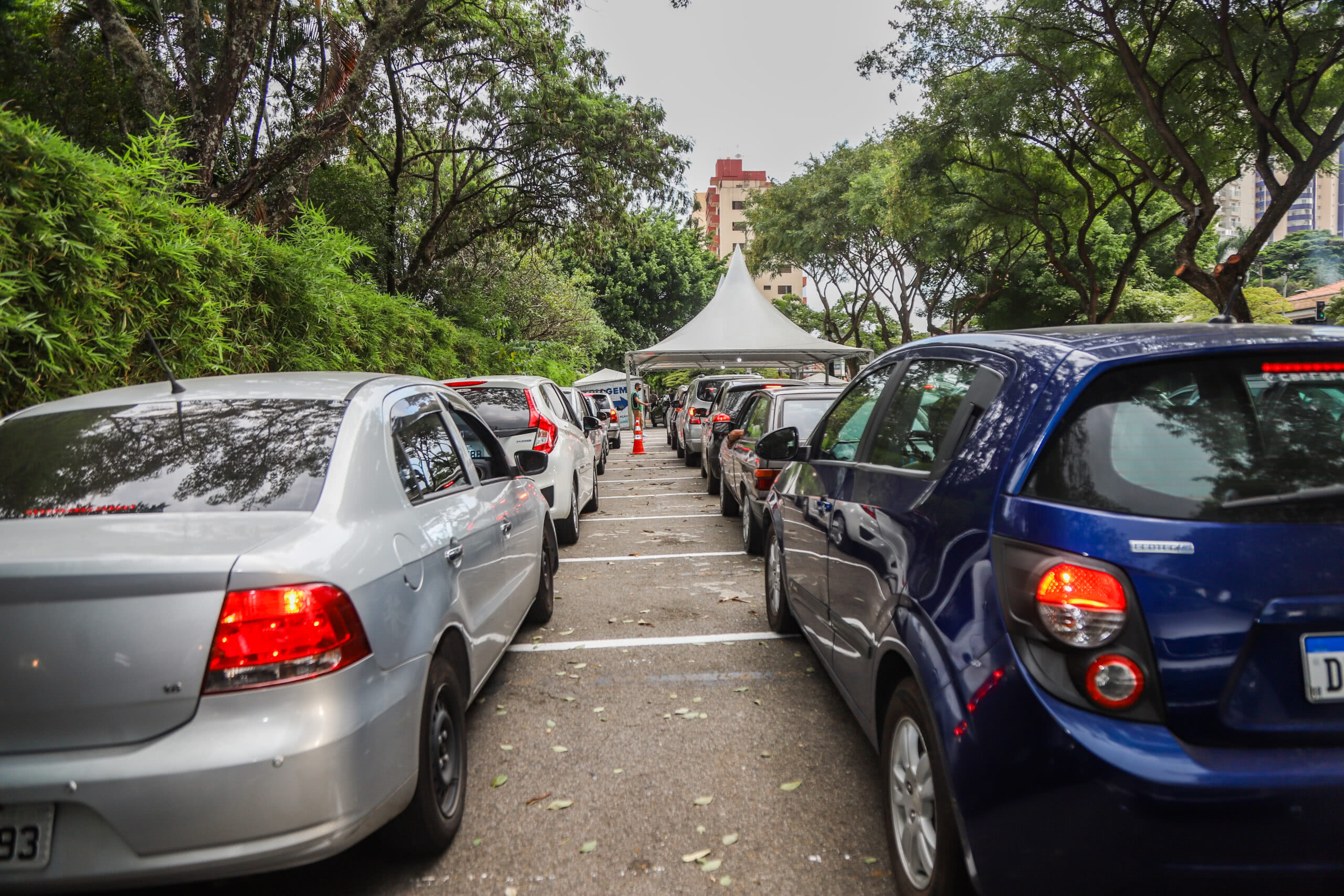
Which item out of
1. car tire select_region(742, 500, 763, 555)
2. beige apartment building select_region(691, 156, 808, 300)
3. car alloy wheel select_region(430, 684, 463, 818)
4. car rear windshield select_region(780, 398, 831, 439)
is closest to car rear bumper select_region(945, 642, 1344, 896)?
car alloy wheel select_region(430, 684, 463, 818)

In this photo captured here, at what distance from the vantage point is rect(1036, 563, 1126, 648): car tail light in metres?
1.94

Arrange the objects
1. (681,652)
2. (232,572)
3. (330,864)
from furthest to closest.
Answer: (681,652) < (330,864) < (232,572)

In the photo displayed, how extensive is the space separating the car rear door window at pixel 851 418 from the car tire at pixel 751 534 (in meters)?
3.59

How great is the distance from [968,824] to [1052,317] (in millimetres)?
29263

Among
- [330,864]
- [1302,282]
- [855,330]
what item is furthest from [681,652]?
[1302,282]

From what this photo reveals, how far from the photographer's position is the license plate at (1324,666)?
1.90 metres

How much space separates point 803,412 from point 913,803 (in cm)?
585

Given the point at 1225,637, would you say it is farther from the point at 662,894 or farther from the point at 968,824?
the point at 662,894

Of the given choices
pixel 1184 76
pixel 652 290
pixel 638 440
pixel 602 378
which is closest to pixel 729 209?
pixel 652 290

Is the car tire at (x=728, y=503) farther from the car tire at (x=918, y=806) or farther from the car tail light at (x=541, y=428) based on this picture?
the car tire at (x=918, y=806)

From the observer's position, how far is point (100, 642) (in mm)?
2162

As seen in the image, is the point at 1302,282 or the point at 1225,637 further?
the point at 1302,282

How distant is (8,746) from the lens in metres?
2.14

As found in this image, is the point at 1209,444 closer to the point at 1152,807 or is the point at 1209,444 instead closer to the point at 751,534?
the point at 1152,807
